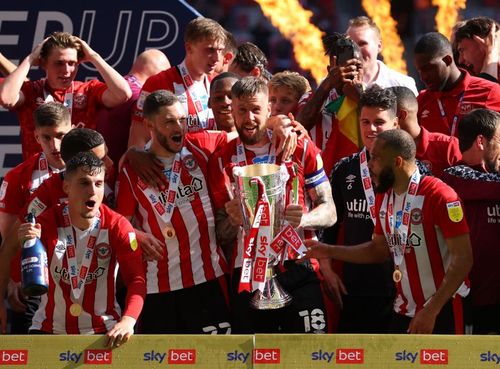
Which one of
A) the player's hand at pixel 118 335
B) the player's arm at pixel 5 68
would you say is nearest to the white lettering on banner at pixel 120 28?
the player's arm at pixel 5 68

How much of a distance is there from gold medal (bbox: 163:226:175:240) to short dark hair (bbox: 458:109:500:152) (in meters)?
1.71

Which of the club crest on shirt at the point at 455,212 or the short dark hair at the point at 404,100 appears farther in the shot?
the short dark hair at the point at 404,100

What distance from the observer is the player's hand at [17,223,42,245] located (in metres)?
6.02

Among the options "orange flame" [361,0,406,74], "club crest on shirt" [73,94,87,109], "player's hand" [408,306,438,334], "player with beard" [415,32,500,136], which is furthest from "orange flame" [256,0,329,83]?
"player's hand" [408,306,438,334]

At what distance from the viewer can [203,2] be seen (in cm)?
927

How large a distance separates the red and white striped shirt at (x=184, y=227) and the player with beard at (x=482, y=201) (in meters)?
1.40

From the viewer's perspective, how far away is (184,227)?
22.0 feet

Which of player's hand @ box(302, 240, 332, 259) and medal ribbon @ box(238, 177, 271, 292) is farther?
player's hand @ box(302, 240, 332, 259)

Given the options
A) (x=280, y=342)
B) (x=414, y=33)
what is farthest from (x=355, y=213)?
(x=414, y=33)

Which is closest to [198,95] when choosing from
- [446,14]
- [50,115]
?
[50,115]

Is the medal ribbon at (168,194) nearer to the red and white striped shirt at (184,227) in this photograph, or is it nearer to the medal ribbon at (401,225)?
the red and white striped shirt at (184,227)

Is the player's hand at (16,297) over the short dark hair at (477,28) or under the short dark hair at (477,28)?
under

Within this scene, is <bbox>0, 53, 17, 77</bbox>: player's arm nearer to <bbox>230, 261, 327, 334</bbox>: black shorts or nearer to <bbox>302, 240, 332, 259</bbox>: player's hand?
<bbox>230, 261, 327, 334</bbox>: black shorts

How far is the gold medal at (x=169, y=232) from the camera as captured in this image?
6.68 metres
